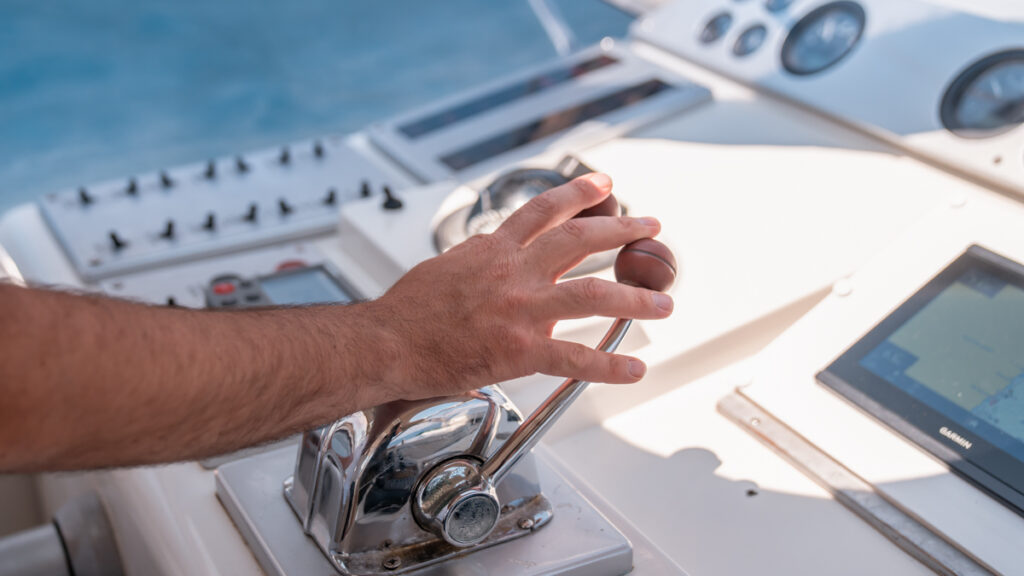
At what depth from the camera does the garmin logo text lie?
3.26 ft

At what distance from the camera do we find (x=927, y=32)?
5.22ft

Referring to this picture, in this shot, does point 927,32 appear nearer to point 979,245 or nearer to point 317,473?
point 979,245

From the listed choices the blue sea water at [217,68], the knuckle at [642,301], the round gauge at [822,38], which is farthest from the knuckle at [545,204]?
the blue sea water at [217,68]

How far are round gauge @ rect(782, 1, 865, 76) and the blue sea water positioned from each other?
290cm

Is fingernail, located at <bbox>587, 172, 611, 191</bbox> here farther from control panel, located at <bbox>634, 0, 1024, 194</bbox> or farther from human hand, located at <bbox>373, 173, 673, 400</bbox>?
control panel, located at <bbox>634, 0, 1024, 194</bbox>

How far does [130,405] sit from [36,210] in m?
1.15

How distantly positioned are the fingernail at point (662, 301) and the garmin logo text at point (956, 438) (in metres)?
0.38

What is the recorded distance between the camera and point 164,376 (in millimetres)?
690

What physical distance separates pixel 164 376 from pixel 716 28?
4.88ft

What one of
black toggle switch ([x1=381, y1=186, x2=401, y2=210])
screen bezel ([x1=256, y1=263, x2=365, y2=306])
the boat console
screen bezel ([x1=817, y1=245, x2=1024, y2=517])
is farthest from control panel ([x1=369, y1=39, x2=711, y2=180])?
screen bezel ([x1=817, y1=245, x2=1024, y2=517])

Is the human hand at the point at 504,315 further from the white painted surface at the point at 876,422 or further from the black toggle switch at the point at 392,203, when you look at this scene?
the black toggle switch at the point at 392,203

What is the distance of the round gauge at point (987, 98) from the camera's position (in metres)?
1.41

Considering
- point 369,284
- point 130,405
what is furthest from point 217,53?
point 130,405

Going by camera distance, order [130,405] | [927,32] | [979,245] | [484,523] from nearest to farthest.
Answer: [130,405]
[484,523]
[979,245]
[927,32]
